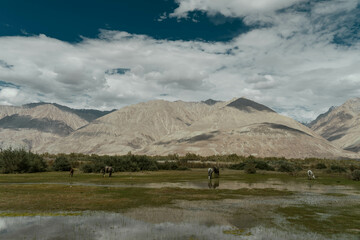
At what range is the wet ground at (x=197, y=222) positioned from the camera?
14.6 m

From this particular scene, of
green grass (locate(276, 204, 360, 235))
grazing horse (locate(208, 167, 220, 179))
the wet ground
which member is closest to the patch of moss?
the wet ground

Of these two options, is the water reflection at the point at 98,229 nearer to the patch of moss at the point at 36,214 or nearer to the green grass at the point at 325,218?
the patch of moss at the point at 36,214

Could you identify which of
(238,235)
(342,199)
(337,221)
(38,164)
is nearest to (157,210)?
(238,235)

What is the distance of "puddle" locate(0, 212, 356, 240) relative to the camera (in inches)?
565

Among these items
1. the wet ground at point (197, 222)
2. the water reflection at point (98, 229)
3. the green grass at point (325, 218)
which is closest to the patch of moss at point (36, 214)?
the wet ground at point (197, 222)

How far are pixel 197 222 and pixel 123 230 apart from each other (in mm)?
4230

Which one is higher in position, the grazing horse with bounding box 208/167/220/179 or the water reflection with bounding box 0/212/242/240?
the grazing horse with bounding box 208/167/220/179

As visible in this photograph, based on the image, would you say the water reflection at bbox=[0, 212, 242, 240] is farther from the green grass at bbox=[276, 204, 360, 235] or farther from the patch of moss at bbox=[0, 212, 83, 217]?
the green grass at bbox=[276, 204, 360, 235]

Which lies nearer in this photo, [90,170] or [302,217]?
[302,217]

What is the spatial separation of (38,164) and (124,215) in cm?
4522

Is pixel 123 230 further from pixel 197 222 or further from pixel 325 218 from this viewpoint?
pixel 325 218

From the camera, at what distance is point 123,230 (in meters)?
15.3

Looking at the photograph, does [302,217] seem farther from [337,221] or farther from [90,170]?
[90,170]

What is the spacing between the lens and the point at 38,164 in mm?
57406
